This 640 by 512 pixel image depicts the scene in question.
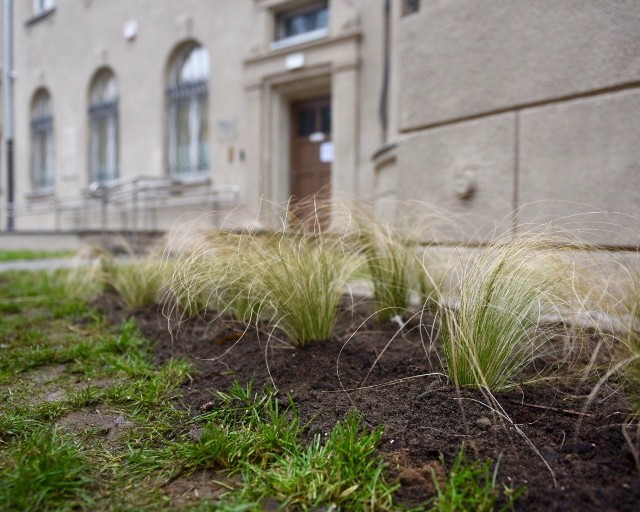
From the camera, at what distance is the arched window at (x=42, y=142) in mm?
15656

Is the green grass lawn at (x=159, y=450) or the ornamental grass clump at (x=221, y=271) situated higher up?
the ornamental grass clump at (x=221, y=271)

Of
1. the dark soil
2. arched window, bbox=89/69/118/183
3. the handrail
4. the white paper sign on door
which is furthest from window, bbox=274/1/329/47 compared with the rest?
the dark soil

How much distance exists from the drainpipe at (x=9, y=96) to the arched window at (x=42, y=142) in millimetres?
625

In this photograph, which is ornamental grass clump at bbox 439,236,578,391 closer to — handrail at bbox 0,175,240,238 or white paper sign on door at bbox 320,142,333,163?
white paper sign on door at bbox 320,142,333,163

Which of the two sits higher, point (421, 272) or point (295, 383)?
point (421, 272)

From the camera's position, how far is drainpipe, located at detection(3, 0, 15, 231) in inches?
604

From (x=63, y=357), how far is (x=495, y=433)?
2.18m

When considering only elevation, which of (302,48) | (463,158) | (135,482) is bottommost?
(135,482)

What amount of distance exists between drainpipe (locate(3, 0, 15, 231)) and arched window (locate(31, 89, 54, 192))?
625 mm

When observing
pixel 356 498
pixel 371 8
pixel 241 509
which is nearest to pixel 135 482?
pixel 241 509

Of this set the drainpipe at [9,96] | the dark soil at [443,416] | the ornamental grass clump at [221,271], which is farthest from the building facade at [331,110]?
the dark soil at [443,416]

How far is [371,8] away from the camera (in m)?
8.54

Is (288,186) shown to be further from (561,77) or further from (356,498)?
(356,498)

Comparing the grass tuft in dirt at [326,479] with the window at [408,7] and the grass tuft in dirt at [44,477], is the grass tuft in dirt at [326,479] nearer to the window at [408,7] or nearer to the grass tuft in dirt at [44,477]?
the grass tuft in dirt at [44,477]
